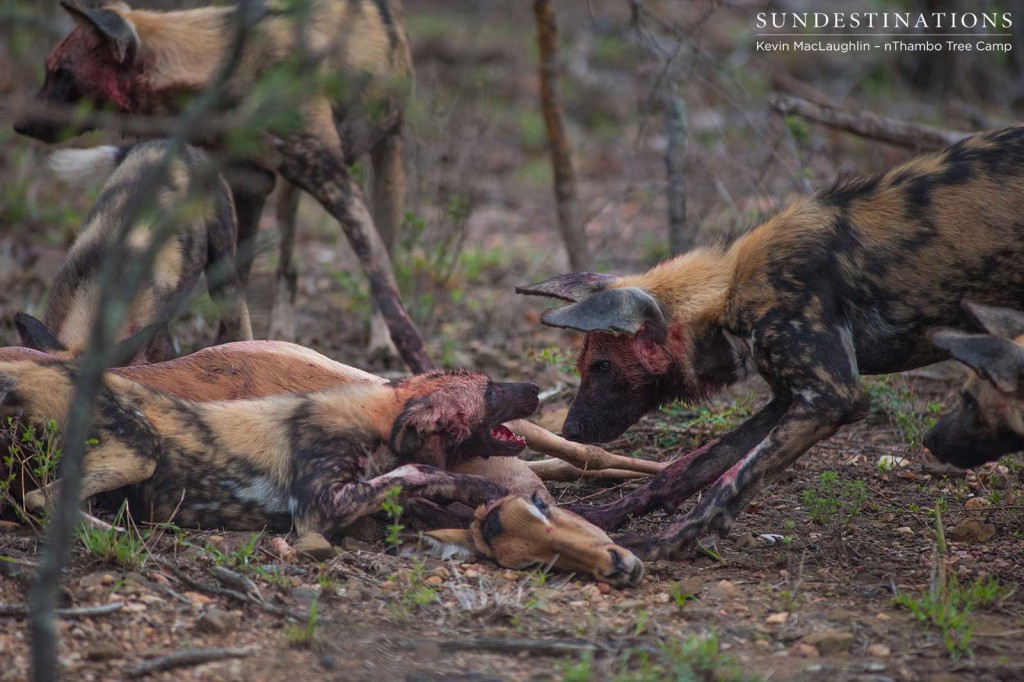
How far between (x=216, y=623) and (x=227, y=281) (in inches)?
103

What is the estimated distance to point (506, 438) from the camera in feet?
14.8

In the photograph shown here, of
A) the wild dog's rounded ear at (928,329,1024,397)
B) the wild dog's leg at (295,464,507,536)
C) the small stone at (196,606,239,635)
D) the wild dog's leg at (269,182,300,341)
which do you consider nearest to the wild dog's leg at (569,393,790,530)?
the wild dog's leg at (295,464,507,536)

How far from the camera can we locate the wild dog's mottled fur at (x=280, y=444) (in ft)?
12.9

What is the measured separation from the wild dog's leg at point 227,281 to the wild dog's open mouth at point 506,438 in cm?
147

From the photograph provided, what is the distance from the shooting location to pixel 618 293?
4387 mm

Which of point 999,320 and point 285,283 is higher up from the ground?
point 999,320

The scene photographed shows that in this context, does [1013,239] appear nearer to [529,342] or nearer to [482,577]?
[482,577]

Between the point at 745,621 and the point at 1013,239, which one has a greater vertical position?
the point at 1013,239

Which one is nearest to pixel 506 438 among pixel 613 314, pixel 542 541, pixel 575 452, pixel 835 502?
pixel 575 452

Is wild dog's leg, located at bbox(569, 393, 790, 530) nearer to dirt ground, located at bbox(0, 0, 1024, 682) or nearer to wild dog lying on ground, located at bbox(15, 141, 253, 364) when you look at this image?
dirt ground, located at bbox(0, 0, 1024, 682)

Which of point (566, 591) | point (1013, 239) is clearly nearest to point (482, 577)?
point (566, 591)

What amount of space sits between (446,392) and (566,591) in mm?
1008

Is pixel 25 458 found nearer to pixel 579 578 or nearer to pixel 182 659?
pixel 182 659

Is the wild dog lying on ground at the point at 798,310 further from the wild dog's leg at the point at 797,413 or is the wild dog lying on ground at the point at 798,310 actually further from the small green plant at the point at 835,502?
the small green plant at the point at 835,502
